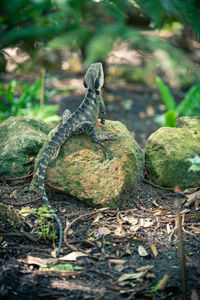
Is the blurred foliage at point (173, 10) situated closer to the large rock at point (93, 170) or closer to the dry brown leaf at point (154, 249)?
the dry brown leaf at point (154, 249)

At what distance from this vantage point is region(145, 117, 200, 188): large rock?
14.2 ft

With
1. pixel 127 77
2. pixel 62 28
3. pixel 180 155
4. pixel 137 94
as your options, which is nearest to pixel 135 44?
pixel 62 28

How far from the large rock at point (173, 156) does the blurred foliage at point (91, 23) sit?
3382 millimetres

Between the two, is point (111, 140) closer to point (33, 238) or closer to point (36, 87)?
point (33, 238)

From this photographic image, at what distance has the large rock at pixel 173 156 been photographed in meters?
4.34

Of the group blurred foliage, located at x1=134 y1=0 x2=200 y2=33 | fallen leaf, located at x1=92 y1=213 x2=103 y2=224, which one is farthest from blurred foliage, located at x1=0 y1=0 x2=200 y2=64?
fallen leaf, located at x1=92 y1=213 x2=103 y2=224

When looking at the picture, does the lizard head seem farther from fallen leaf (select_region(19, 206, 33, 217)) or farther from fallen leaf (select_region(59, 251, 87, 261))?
fallen leaf (select_region(59, 251, 87, 261))

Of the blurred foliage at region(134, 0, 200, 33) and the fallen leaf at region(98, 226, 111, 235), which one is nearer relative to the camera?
the blurred foliage at region(134, 0, 200, 33)

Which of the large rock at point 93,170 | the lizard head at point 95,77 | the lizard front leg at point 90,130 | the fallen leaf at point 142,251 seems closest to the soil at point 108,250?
the fallen leaf at point 142,251

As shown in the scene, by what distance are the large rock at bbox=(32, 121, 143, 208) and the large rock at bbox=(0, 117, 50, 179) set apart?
0.84 metres

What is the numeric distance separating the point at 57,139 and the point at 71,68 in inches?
335

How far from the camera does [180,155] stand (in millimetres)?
4348

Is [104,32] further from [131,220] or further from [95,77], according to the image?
[95,77]

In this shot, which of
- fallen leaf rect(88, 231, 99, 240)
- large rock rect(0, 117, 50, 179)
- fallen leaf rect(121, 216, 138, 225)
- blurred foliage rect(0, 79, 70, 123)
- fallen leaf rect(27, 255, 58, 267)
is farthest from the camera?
blurred foliage rect(0, 79, 70, 123)
